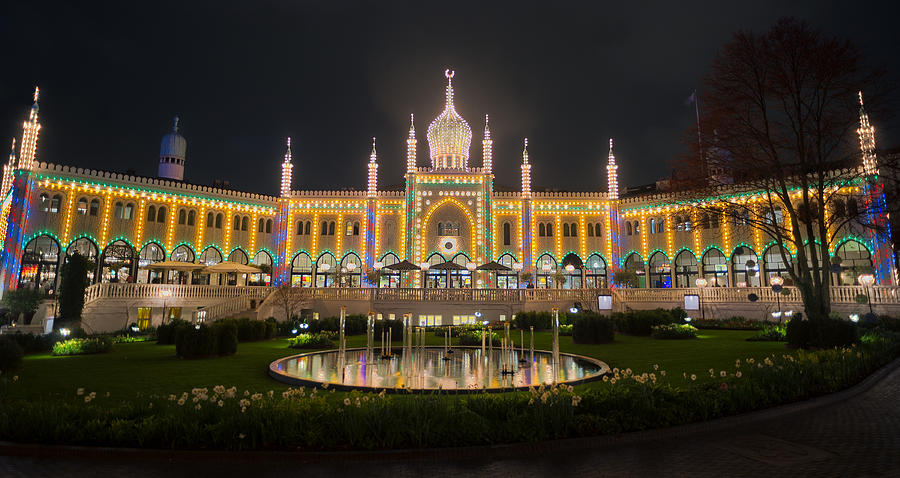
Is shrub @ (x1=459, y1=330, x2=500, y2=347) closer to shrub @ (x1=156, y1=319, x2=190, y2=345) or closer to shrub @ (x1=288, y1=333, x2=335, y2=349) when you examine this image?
shrub @ (x1=288, y1=333, x2=335, y2=349)

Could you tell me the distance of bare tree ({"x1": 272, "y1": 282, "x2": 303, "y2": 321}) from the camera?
29473mm

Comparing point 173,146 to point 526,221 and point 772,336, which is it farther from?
point 772,336

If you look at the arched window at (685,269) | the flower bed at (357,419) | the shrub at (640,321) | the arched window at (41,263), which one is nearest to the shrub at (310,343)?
the flower bed at (357,419)

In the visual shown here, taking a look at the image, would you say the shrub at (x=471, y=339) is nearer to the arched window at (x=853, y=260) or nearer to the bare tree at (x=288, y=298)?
the bare tree at (x=288, y=298)

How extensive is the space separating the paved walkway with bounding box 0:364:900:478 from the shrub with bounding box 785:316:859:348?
8692mm

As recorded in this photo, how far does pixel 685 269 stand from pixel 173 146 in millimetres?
55549

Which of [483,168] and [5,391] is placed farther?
[483,168]

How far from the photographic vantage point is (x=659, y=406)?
8031mm

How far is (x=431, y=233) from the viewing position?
151 feet

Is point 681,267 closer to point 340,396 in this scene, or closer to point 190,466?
point 340,396

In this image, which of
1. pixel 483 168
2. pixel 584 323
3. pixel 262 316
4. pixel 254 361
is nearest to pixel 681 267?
pixel 483 168

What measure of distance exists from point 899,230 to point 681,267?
54.1 feet

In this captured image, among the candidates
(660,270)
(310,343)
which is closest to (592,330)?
(310,343)

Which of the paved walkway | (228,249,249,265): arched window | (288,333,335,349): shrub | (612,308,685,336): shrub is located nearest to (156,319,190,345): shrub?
(288,333,335,349): shrub
